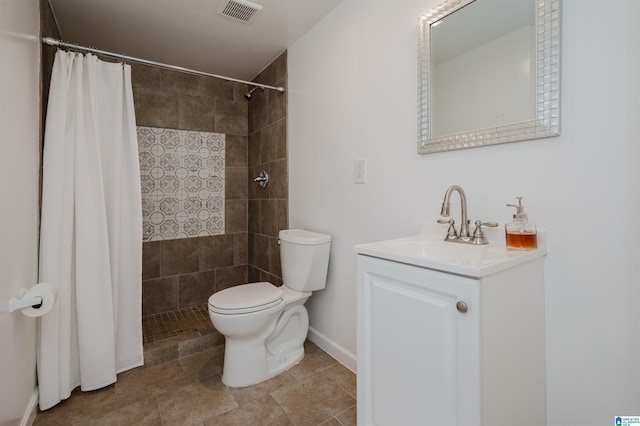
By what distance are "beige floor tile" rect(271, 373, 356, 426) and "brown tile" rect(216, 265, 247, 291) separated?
1505mm

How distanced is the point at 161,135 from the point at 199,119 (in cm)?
36

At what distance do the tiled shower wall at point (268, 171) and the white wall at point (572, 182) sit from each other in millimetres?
1008

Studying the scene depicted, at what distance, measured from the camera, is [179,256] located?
8.91ft

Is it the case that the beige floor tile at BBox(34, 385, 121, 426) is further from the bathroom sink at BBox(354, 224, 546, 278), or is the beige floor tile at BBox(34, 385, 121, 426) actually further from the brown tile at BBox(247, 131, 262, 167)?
the brown tile at BBox(247, 131, 262, 167)

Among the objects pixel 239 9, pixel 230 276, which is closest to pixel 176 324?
pixel 230 276

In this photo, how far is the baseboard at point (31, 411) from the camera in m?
1.29

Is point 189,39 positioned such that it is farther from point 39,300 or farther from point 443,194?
point 443,194

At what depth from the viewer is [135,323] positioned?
5.99 feet

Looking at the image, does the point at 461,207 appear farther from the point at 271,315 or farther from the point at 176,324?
the point at 176,324

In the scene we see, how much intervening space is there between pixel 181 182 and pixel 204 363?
5.15 ft

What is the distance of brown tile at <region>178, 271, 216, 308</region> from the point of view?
8.89 feet

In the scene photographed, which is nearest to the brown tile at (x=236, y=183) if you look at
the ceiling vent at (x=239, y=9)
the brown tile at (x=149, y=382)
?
the ceiling vent at (x=239, y=9)

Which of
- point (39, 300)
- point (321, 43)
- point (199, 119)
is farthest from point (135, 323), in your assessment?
point (321, 43)

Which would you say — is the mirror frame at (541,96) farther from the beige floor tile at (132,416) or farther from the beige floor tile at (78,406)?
the beige floor tile at (78,406)
